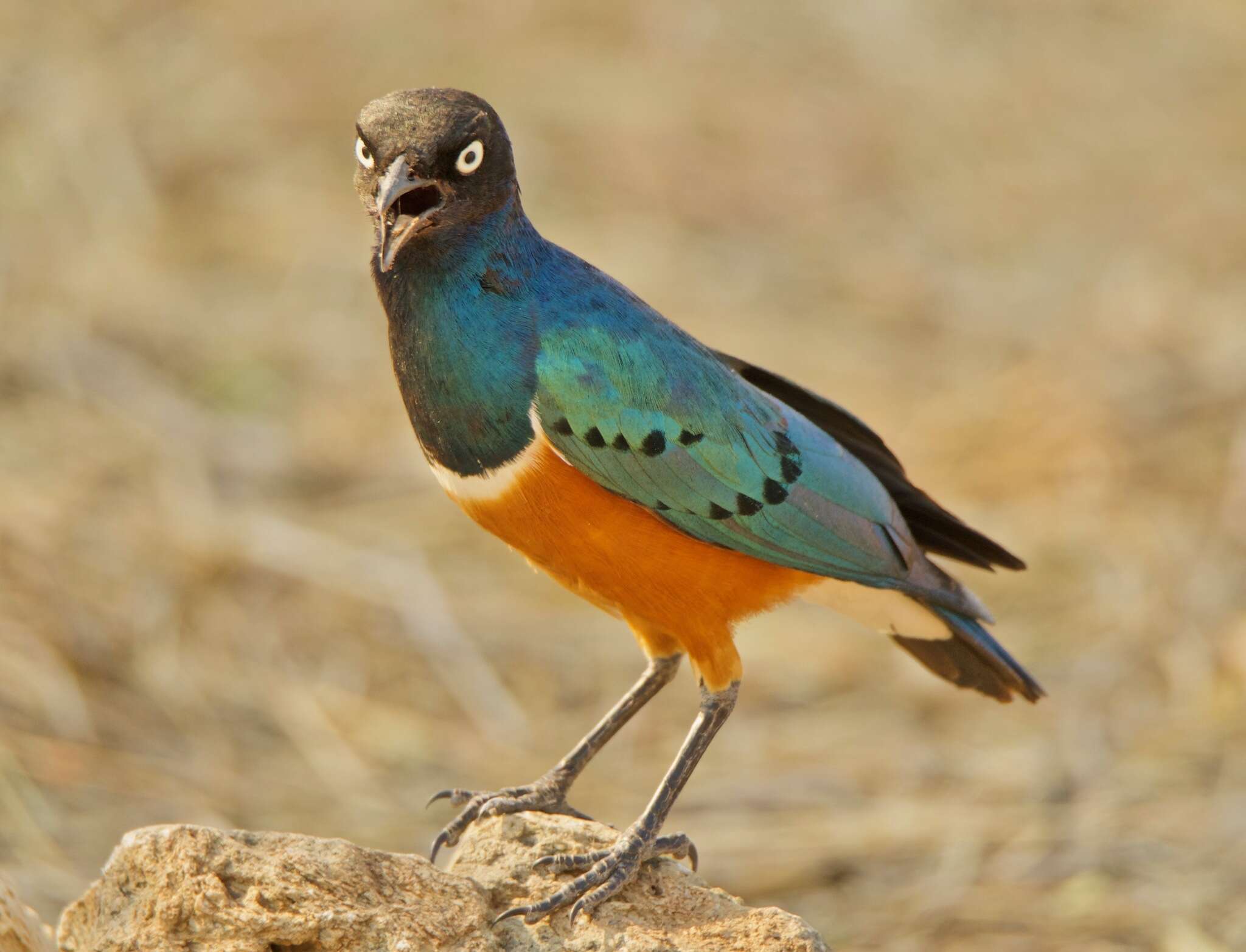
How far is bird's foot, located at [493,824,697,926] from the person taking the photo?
15.0 feet

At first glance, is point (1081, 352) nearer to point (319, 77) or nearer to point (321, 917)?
point (319, 77)

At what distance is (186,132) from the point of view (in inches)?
524

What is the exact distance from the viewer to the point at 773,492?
516 centimetres

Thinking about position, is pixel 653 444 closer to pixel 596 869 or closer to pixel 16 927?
pixel 596 869

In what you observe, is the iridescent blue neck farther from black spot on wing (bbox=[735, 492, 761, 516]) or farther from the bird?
black spot on wing (bbox=[735, 492, 761, 516])

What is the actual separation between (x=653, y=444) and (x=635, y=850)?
1240 mm

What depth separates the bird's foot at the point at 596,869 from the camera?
456 cm

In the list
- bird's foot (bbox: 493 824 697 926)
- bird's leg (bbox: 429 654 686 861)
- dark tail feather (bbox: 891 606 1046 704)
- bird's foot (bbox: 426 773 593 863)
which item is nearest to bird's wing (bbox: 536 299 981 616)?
dark tail feather (bbox: 891 606 1046 704)

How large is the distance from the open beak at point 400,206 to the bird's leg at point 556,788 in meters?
1.80

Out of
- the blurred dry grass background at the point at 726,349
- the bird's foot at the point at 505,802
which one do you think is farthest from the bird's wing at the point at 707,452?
the blurred dry grass background at the point at 726,349

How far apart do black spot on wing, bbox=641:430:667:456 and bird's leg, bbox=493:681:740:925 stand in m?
0.83

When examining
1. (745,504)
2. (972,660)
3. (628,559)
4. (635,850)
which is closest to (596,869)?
(635,850)

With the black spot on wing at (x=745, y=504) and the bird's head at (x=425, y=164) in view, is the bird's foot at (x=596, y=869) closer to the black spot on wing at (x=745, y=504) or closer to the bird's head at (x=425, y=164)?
the black spot on wing at (x=745, y=504)

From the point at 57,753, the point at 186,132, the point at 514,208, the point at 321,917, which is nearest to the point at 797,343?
the point at 186,132
